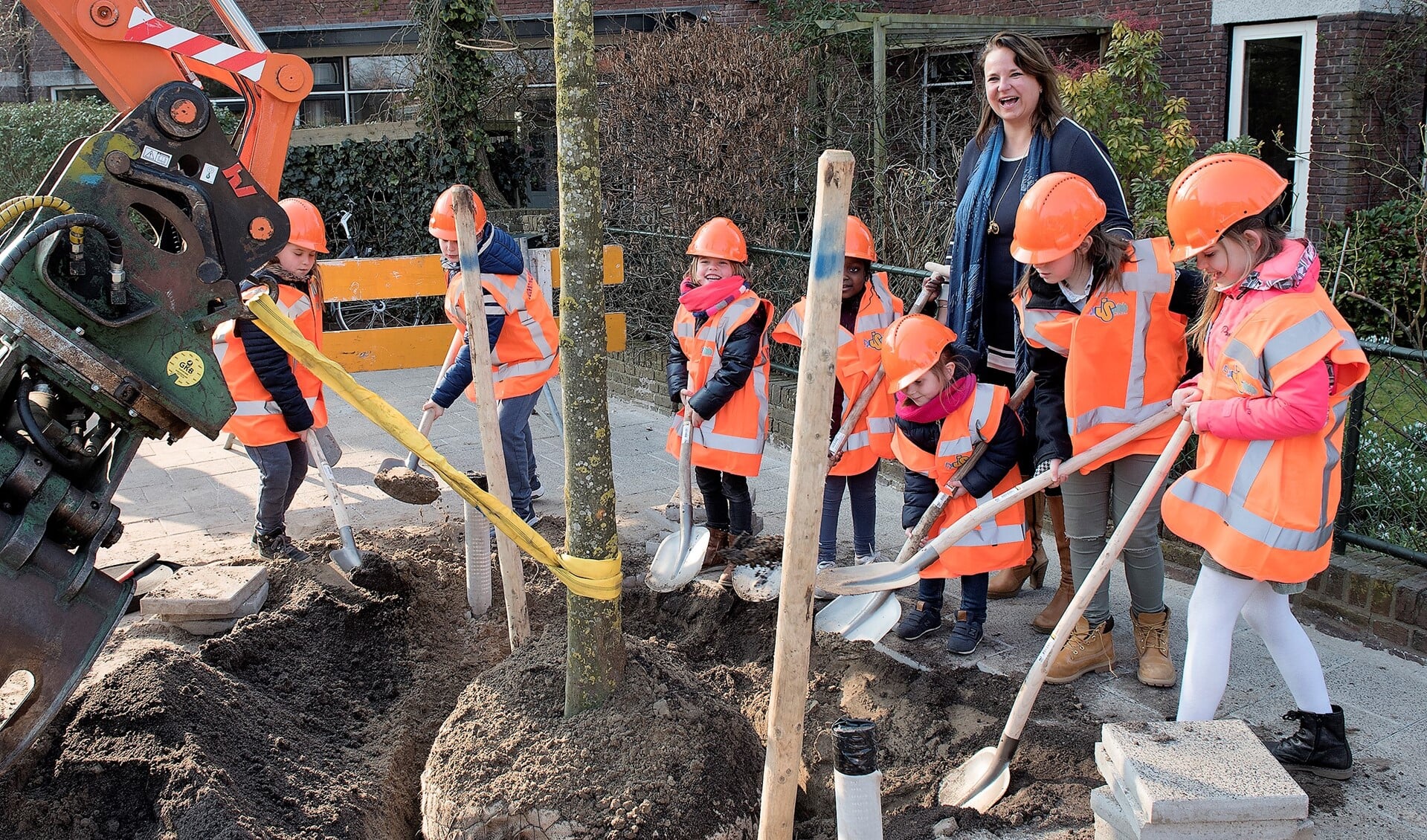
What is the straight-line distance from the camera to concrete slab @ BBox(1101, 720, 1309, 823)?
2.56m

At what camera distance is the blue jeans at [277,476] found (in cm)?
521

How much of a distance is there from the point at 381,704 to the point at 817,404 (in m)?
2.55

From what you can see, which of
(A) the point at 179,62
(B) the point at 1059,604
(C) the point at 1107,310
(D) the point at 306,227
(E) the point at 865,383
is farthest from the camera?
(D) the point at 306,227

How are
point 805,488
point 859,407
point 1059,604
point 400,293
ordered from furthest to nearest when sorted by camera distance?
point 400,293, point 859,407, point 1059,604, point 805,488

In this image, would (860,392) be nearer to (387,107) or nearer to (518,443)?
(518,443)

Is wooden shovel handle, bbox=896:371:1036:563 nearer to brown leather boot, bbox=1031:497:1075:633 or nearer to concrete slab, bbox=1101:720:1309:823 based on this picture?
brown leather boot, bbox=1031:497:1075:633

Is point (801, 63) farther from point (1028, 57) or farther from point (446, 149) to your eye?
point (1028, 57)

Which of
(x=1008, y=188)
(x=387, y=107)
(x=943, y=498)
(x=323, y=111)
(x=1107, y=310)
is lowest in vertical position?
(x=943, y=498)

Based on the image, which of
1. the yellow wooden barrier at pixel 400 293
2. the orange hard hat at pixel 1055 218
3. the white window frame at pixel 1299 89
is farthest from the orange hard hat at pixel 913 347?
the white window frame at pixel 1299 89

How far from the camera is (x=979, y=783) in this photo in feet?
10.9

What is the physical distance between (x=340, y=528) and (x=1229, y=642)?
12.3ft

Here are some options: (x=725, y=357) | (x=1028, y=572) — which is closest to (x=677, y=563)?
(x=725, y=357)

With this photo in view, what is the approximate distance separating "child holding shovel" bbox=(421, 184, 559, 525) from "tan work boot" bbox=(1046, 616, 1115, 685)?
2701 mm

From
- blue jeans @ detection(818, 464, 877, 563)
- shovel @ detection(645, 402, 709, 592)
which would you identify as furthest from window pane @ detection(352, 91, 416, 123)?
blue jeans @ detection(818, 464, 877, 563)
